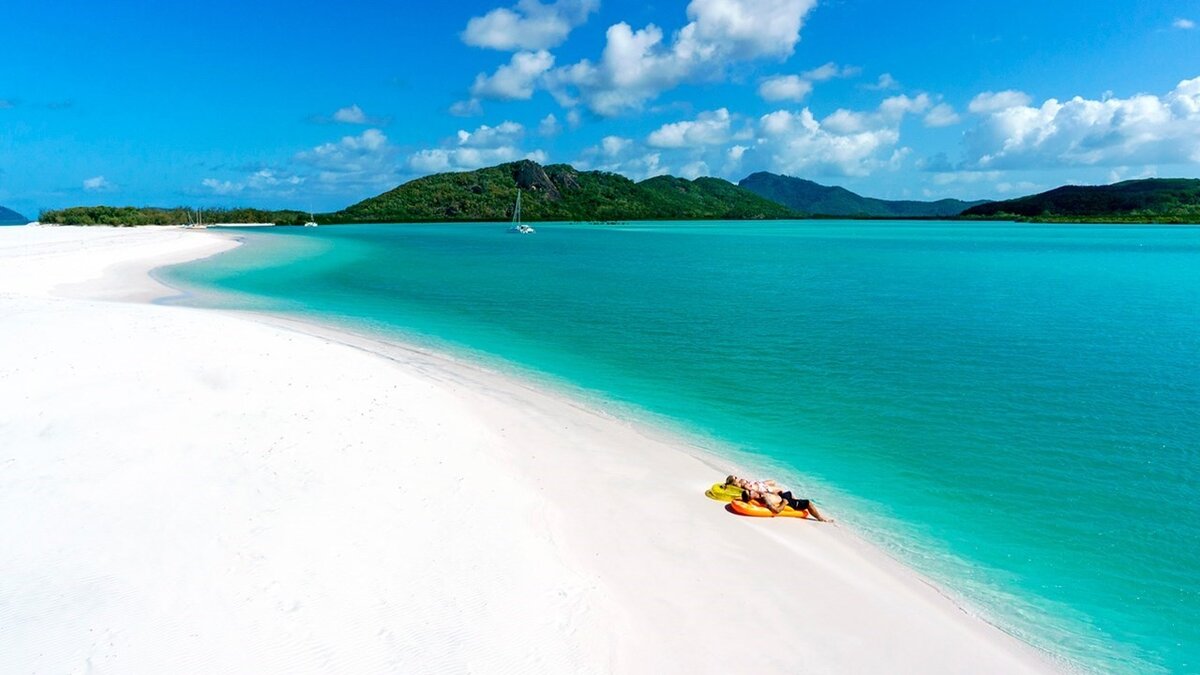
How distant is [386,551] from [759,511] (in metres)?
6.34

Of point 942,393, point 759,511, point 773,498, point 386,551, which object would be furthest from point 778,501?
point 942,393

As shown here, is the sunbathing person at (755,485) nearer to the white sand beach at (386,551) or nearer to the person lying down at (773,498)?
the person lying down at (773,498)

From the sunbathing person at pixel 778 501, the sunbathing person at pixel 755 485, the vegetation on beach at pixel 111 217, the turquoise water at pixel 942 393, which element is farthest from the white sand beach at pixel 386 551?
the vegetation on beach at pixel 111 217

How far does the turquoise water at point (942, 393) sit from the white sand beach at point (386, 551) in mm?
1708

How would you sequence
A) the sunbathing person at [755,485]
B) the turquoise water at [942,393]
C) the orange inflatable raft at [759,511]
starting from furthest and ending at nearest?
1. the sunbathing person at [755,485]
2. the orange inflatable raft at [759,511]
3. the turquoise water at [942,393]

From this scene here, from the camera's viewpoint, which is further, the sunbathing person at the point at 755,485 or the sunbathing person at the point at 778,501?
the sunbathing person at the point at 755,485

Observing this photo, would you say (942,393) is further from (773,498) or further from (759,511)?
(759,511)

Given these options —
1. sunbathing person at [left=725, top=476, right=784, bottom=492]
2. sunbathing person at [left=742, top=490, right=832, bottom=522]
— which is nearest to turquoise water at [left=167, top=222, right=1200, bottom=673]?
sunbathing person at [left=742, top=490, right=832, bottom=522]

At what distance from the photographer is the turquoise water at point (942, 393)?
1053cm

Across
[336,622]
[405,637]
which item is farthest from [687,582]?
[336,622]

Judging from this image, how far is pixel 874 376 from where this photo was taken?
22094 mm

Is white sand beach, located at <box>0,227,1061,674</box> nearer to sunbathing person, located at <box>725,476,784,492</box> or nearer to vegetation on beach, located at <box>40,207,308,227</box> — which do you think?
sunbathing person, located at <box>725,476,784,492</box>

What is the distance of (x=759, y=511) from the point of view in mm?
11742

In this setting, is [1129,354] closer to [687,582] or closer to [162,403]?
→ [687,582]
